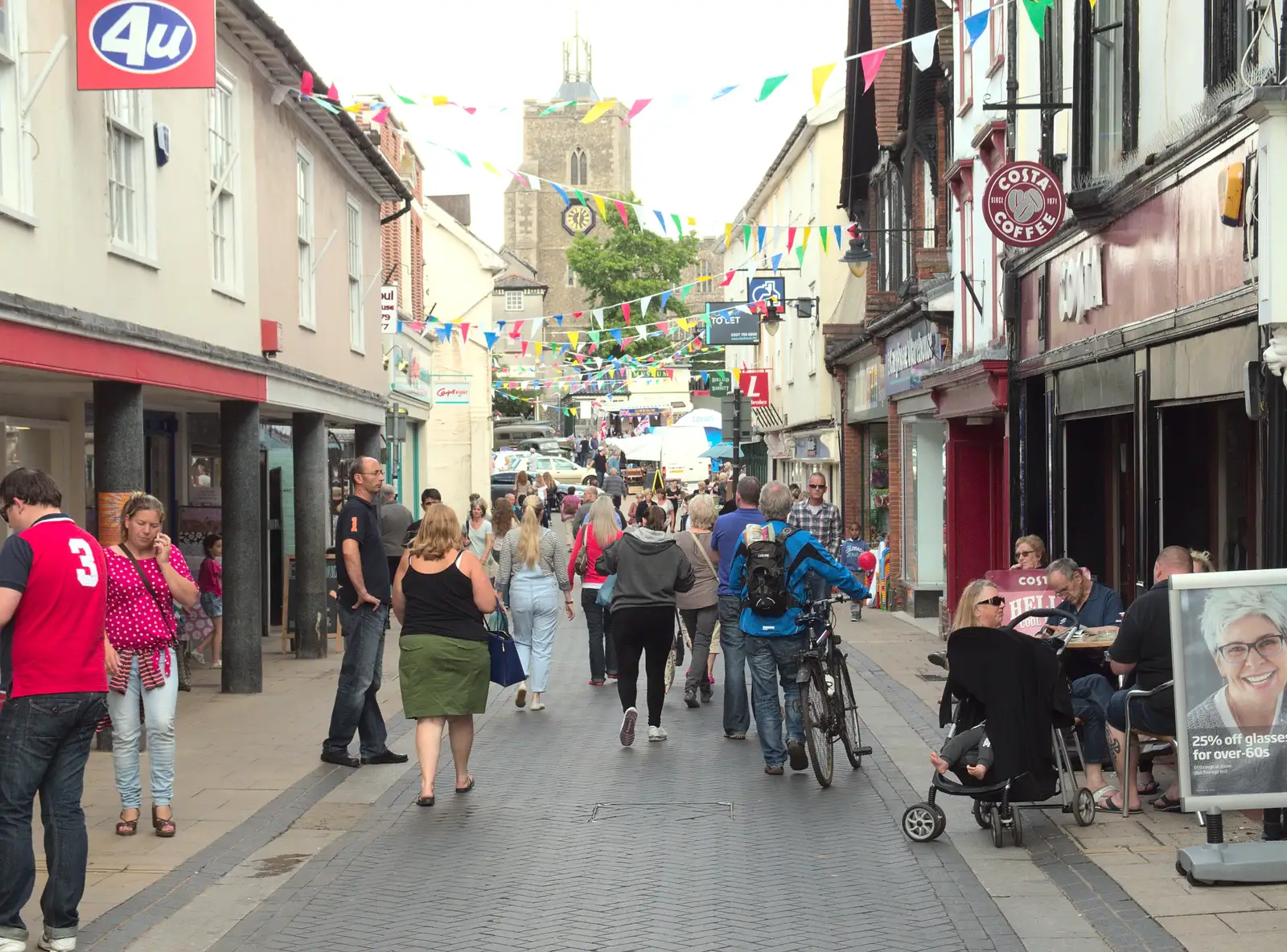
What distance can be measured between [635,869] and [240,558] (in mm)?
7668

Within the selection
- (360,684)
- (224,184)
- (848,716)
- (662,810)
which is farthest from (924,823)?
(224,184)

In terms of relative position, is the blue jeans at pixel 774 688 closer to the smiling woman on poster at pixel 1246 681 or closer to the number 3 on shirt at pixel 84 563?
the smiling woman on poster at pixel 1246 681

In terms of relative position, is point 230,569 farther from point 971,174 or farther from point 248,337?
point 971,174

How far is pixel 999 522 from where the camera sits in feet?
62.6

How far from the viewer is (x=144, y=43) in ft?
32.1

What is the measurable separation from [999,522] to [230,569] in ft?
31.0

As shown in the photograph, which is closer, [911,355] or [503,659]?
[503,659]

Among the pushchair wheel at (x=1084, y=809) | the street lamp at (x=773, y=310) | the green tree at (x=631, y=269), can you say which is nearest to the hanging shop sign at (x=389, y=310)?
the street lamp at (x=773, y=310)

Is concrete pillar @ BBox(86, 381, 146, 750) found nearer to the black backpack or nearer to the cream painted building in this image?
the black backpack

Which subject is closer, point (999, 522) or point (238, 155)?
point (238, 155)

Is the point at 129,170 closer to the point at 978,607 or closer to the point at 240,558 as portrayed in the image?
the point at 240,558

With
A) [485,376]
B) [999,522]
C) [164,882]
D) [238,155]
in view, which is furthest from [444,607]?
[485,376]

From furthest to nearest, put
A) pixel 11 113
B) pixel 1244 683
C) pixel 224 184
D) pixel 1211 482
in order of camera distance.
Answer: pixel 224 184
pixel 1211 482
pixel 11 113
pixel 1244 683

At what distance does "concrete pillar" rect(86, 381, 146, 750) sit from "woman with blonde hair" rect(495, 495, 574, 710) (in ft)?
11.1
